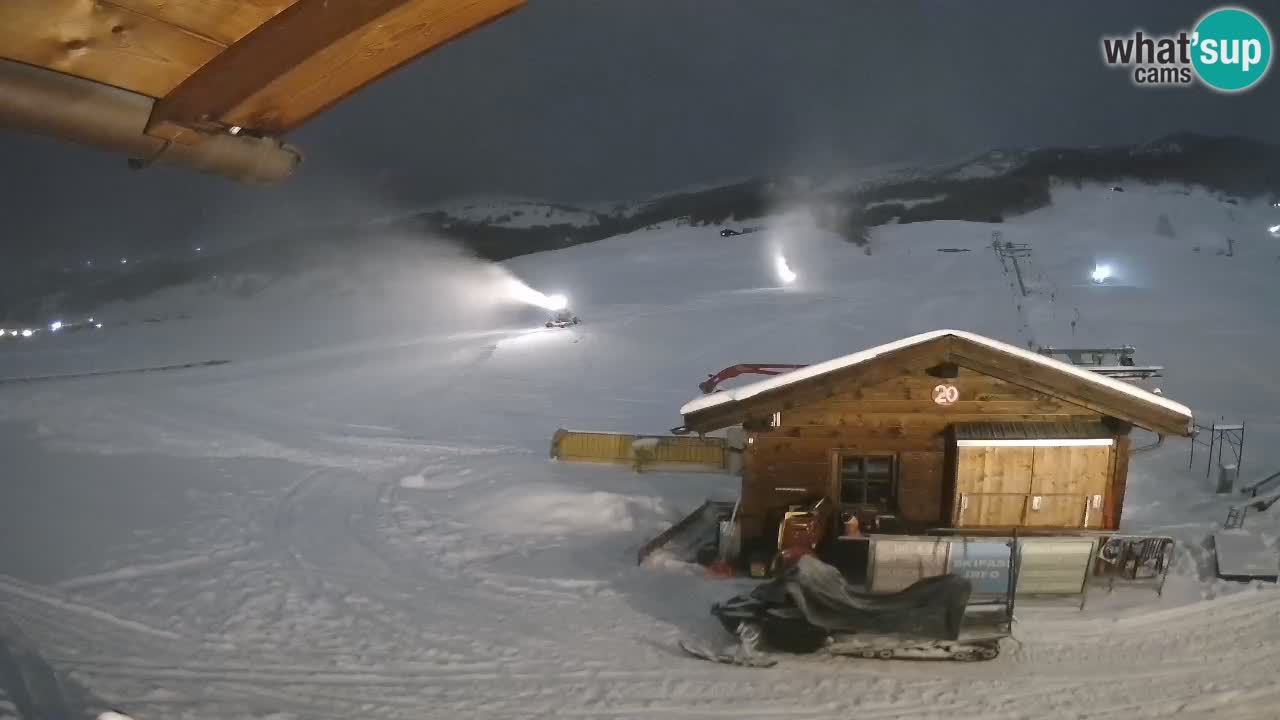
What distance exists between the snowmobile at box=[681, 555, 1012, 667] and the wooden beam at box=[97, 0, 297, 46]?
924 centimetres

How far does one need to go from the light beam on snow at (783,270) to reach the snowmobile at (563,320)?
14.2 m

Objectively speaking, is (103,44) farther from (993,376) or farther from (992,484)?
(992,484)

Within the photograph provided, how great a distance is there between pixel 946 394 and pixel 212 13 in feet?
39.8

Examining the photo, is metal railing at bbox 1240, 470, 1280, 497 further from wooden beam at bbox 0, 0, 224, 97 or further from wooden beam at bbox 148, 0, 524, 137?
wooden beam at bbox 0, 0, 224, 97

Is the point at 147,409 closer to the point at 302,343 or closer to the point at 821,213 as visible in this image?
the point at 302,343

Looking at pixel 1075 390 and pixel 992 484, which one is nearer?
pixel 1075 390

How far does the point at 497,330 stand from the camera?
41281mm

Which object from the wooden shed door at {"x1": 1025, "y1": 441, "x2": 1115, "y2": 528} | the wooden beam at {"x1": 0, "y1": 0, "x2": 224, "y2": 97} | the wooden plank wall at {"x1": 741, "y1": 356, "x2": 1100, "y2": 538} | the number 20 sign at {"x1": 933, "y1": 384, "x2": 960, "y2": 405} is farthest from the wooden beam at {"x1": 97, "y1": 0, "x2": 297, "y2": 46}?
the wooden shed door at {"x1": 1025, "y1": 441, "x2": 1115, "y2": 528}

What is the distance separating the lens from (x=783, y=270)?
50062mm

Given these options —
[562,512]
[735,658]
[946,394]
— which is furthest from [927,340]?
[562,512]

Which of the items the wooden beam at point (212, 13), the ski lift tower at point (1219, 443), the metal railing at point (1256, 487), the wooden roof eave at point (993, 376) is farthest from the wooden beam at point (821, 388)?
the wooden beam at point (212, 13)

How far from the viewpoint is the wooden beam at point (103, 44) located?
73.2 inches

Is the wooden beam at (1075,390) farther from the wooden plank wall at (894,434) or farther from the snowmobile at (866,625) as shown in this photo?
the snowmobile at (866,625)

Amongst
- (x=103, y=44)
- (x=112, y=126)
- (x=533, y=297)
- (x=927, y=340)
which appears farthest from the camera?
(x=533, y=297)
